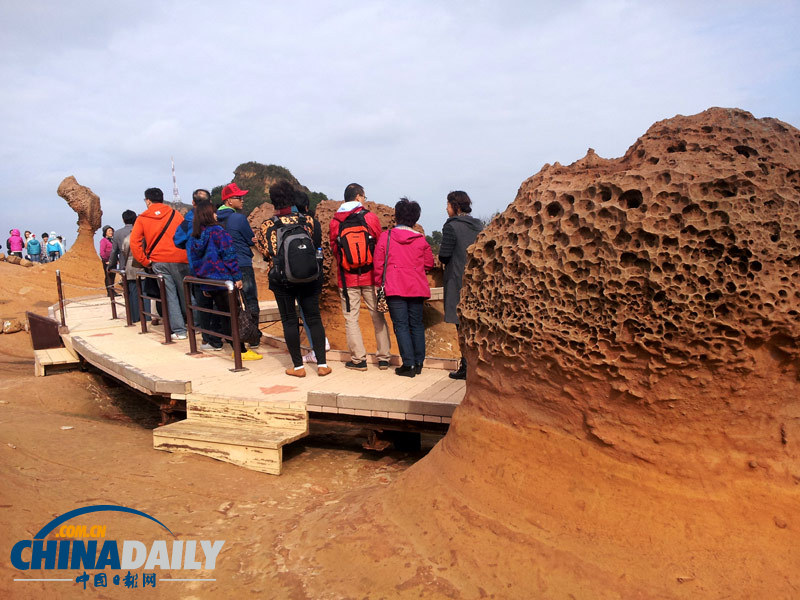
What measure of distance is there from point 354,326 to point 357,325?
4cm

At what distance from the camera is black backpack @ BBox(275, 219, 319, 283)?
15.5 feet

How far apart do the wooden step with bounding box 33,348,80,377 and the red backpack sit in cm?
455

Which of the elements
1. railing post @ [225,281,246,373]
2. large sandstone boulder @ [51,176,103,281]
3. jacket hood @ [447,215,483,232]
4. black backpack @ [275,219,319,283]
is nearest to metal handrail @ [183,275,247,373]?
railing post @ [225,281,246,373]

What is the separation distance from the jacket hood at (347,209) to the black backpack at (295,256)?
1.35 feet

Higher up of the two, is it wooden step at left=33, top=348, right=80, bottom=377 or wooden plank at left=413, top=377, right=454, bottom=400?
wooden plank at left=413, top=377, right=454, bottom=400

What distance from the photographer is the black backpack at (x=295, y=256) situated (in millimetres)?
4719

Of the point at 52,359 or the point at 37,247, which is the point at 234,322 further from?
the point at 37,247

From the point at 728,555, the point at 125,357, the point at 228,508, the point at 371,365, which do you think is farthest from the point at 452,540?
the point at 125,357

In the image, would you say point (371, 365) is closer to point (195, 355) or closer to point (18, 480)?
point (195, 355)

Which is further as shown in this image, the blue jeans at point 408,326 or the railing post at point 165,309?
the railing post at point 165,309

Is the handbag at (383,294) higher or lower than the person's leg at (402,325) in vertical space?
higher

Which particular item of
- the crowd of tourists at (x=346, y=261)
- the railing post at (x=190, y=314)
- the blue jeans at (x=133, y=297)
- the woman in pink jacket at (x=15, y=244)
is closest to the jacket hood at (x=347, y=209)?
the crowd of tourists at (x=346, y=261)

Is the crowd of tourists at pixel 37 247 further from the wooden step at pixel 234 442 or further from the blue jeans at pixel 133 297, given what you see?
the wooden step at pixel 234 442

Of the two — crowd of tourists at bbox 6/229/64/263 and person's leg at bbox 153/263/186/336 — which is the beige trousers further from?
crowd of tourists at bbox 6/229/64/263
